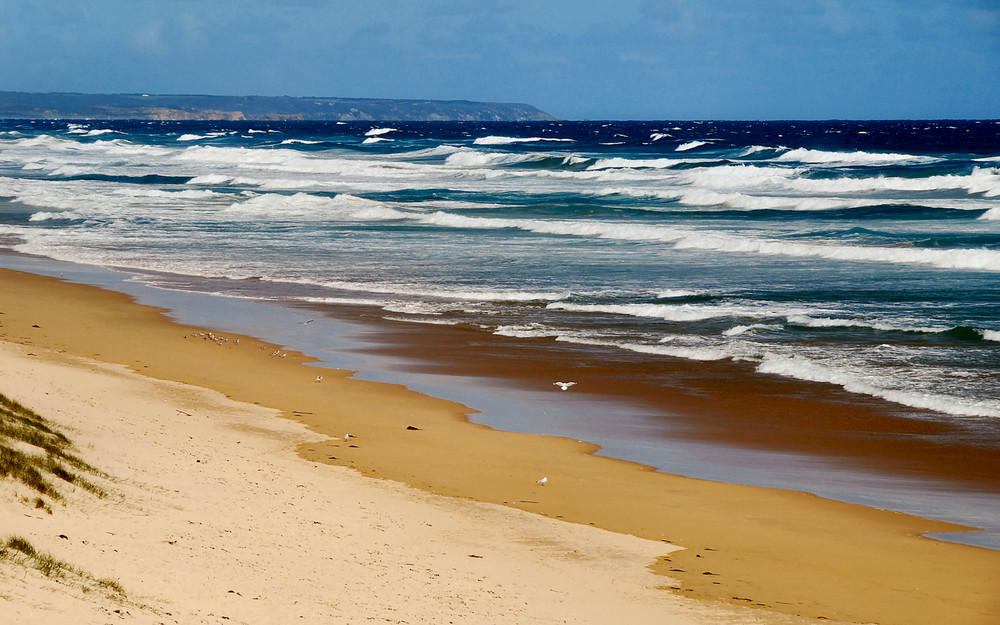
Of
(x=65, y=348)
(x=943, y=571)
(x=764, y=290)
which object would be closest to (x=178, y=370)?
(x=65, y=348)

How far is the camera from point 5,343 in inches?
458

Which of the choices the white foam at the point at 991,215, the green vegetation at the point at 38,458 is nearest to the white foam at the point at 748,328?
the green vegetation at the point at 38,458

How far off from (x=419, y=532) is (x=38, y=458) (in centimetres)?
224

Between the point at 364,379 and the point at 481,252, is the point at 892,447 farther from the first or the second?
the point at 481,252

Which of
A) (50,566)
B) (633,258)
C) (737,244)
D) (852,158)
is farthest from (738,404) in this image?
(852,158)

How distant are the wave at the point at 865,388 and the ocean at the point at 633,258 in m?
0.03

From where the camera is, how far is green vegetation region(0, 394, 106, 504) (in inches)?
213

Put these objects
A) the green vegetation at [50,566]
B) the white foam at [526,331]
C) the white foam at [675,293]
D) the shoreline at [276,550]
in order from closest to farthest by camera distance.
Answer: the green vegetation at [50,566] → the shoreline at [276,550] → the white foam at [526,331] → the white foam at [675,293]

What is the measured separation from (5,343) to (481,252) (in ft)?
45.0

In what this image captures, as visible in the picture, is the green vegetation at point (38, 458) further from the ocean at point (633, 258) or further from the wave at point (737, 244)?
the wave at point (737, 244)

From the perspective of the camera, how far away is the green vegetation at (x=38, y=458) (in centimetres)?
542

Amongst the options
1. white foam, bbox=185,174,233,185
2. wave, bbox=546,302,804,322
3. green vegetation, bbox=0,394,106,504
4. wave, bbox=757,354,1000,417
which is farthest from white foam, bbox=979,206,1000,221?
white foam, bbox=185,174,233,185

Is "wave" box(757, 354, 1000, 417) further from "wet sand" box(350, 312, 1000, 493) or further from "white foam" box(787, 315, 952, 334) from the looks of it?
"white foam" box(787, 315, 952, 334)

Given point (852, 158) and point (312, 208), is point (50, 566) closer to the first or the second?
point (312, 208)
